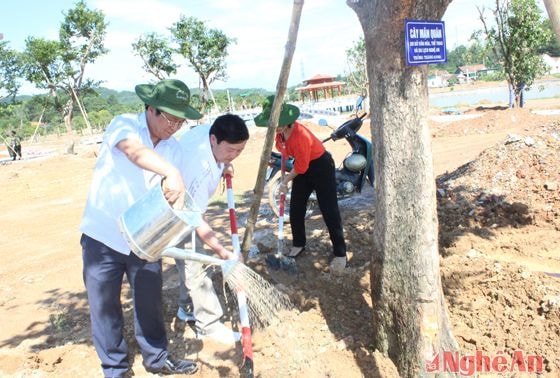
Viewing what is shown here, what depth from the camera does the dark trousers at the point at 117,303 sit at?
260cm

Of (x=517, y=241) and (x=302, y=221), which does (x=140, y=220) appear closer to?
(x=302, y=221)

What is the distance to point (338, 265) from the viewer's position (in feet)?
13.7

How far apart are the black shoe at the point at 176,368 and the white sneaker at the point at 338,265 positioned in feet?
5.40

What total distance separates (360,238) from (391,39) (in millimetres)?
2958

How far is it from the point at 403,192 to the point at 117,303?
181 centimetres

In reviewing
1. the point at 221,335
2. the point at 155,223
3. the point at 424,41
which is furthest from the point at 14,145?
the point at 424,41

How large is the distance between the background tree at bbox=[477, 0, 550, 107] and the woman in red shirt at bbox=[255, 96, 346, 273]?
15171 mm

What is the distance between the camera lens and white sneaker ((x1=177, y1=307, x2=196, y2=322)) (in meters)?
3.55

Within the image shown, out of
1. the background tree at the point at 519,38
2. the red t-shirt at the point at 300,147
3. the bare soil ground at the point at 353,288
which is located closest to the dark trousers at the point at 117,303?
the bare soil ground at the point at 353,288

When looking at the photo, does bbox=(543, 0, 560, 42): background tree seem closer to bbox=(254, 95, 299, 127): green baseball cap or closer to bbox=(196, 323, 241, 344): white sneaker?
bbox=(254, 95, 299, 127): green baseball cap

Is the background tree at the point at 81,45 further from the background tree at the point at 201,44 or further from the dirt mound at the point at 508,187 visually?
the dirt mound at the point at 508,187

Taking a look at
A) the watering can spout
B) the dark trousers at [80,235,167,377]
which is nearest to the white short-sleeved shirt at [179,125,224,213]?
the dark trousers at [80,235,167,377]

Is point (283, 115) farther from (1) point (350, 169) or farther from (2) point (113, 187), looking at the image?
(1) point (350, 169)


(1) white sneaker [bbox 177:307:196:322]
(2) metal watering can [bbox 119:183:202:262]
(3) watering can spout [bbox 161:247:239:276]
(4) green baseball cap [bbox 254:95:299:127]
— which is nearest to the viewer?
(2) metal watering can [bbox 119:183:202:262]
